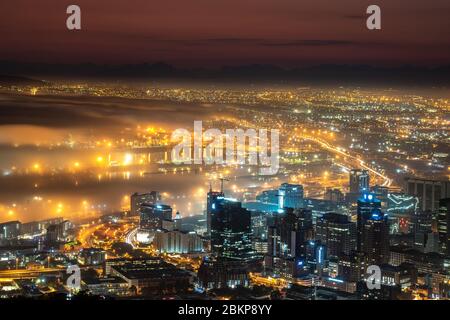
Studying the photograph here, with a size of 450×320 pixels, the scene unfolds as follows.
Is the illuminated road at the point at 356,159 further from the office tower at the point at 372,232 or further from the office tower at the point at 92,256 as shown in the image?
the office tower at the point at 92,256

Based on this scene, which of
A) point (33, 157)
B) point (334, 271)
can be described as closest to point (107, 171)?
point (33, 157)

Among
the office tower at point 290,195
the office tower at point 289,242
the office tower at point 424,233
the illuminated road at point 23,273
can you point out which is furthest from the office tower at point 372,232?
the illuminated road at point 23,273

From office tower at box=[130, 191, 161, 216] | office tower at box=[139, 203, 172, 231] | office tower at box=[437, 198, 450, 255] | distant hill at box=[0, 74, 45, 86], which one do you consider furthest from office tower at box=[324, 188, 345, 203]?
distant hill at box=[0, 74, 45, 86]

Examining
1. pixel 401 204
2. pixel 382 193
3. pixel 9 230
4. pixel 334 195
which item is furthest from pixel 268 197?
pixel 9 230

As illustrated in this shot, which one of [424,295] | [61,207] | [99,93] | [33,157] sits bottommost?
[424,295]

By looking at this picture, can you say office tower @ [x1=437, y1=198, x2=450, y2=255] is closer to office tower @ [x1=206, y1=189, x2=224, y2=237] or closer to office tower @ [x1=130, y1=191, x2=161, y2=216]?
office tower @ [x1=206, y1=189, x2=224, y2=237]

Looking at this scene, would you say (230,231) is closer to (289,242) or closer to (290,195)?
(289,242)
